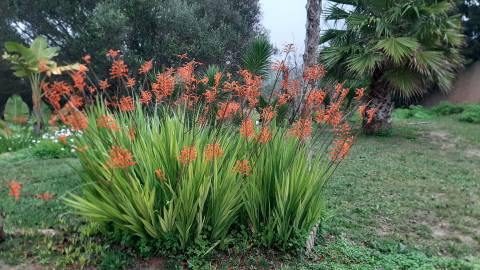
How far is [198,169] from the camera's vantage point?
3.41 m

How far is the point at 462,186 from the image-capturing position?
6684 mm

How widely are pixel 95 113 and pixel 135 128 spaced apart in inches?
22.8

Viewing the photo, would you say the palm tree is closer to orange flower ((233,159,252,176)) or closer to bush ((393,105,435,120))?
bush ((393,105,435,120))

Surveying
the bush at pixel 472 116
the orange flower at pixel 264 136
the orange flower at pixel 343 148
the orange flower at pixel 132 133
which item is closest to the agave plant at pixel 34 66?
the orange flower at pixel 132 133

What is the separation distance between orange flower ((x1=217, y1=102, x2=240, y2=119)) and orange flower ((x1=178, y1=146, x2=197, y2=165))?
1.53 ft

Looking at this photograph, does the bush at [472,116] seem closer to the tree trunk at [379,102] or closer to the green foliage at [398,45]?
the green foliage at [398,45]

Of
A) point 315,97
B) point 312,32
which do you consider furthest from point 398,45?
point 315,97

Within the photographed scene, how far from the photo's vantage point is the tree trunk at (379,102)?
11.0m

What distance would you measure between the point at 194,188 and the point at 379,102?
28.4 feet

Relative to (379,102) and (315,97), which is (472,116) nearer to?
(379,102)

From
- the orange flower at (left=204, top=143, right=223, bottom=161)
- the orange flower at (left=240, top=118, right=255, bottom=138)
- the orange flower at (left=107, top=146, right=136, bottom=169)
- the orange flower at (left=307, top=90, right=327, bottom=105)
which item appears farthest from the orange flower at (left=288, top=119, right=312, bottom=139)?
the orange flower at (left=107, top=146, right=136, bottom=169)

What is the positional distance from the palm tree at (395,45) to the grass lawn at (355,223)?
7.36ft

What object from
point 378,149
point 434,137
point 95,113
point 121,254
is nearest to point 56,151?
point 95,113

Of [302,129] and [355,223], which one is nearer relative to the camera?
[302,129]
